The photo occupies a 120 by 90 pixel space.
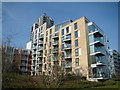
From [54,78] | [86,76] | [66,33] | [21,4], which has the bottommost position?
[86,76]

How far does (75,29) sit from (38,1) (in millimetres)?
9287

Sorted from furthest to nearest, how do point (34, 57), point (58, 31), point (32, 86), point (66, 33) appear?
point (34, 57) < point (58, 31) < point (66, 33) < point (32, 86)

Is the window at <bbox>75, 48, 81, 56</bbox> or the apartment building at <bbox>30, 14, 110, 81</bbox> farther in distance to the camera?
the window at <bbox>75, 48, 81, 56</bbox>

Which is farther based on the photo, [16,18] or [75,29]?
[75,29]

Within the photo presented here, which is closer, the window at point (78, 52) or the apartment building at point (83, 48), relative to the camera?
the apartment building at point (83, 48)

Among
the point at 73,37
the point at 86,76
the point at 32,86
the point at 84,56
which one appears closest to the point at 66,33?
the point at 73,37

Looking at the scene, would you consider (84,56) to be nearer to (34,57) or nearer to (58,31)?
(58,31)

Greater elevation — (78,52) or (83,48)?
(83,48)

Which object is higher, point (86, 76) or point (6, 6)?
point (6, 6)

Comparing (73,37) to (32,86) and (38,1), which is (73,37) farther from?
(38,1)

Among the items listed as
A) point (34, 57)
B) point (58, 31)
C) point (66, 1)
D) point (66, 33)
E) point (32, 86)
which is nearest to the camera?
point (66, 1)

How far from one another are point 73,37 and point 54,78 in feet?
30.0

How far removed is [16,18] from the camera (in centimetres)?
304

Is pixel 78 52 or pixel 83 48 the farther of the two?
pixel 78 52
